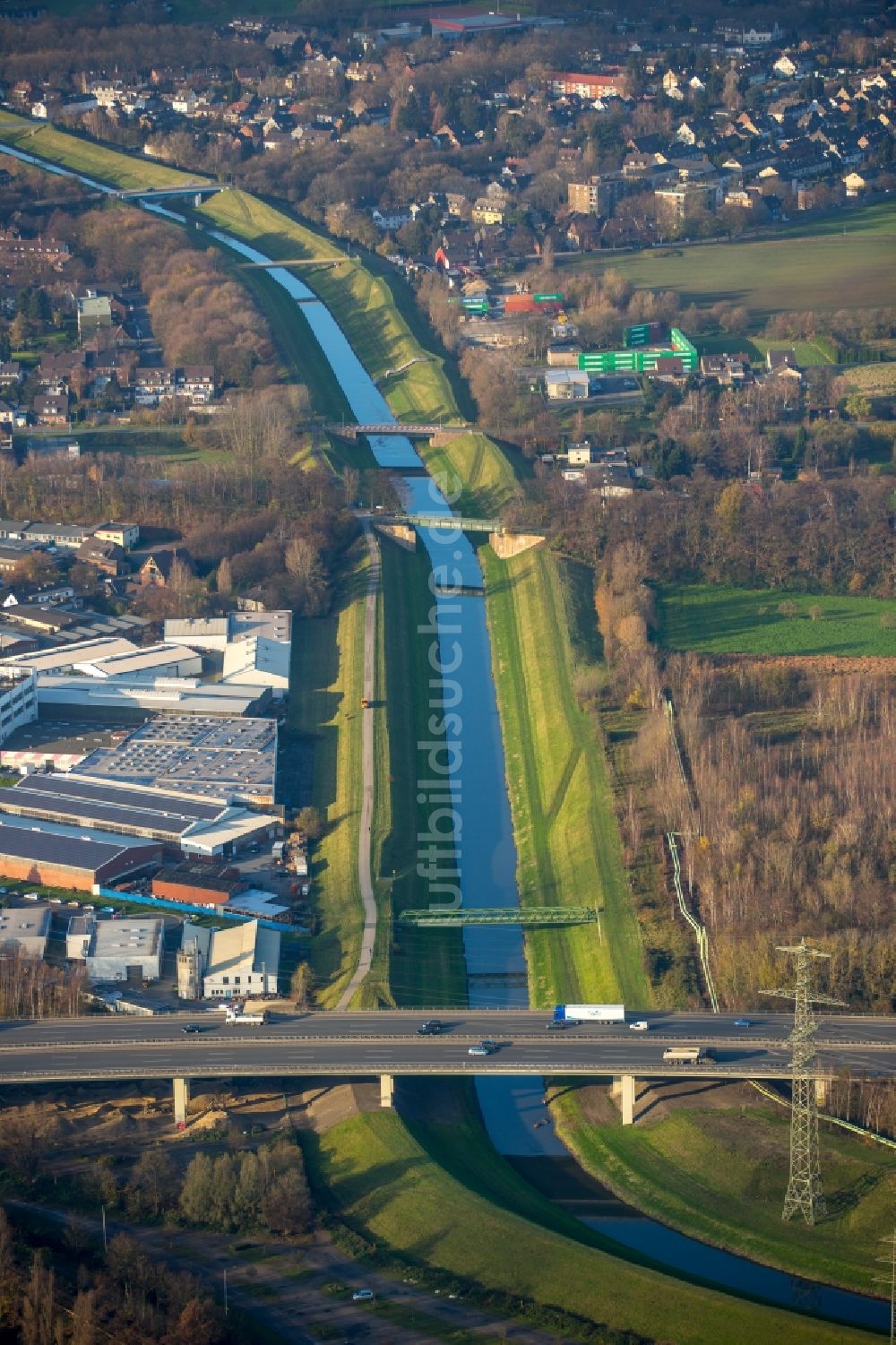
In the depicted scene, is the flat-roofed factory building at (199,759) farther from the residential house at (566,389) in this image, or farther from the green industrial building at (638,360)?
the green industrial building at (638,360)

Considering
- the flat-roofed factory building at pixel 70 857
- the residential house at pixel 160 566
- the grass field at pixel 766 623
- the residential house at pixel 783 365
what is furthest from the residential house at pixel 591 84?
the flat-roofed factory building at pixel 70 857

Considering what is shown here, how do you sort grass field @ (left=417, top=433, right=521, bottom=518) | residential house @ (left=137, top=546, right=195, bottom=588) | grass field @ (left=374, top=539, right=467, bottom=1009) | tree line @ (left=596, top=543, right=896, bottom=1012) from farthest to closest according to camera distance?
1. grass field @ (left=417, top=433, right=521, bottom=518)
2. residential house @ (left=137, top=546, right=195, bottom=588)
3. grass field @ (left=374, top=539, right=467, bottom=1009)
4. tree line @ (left=596, top=543, right=896, bottom=1012)

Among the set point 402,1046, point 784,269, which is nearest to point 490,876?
point 402,1046

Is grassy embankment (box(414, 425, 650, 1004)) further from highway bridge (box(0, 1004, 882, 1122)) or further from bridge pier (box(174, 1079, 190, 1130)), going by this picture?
bridge pier (box(174, 1079, 190, 1130))

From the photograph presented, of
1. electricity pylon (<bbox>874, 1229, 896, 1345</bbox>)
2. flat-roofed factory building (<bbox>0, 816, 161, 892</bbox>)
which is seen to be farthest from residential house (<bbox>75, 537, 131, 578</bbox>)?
electricity pylon (<bbox>874, 1229, 896, 1345</bbox>)

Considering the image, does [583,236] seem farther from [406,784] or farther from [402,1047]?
[402,1047]

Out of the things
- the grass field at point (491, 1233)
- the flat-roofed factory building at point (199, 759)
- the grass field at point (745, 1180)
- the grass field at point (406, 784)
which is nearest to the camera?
the grass field at point (491, 1233)
